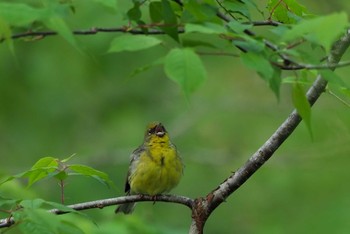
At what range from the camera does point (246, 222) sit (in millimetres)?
12695

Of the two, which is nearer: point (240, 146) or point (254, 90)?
point (240, 146)

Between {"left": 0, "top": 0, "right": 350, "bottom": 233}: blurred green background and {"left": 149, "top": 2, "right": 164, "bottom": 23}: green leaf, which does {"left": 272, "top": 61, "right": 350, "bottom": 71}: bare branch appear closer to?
{"left": 149, "top": 2, "right": 164, "bottom": 23}: green leaf

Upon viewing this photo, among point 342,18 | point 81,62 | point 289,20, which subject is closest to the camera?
point 342,18

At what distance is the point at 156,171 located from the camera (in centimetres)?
650

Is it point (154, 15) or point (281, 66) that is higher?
point (154, 15)

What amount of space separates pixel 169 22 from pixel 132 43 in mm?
292

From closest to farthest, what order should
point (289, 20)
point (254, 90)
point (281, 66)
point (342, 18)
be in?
point (342, 18)
point (281, 66)
point (289, 20)
point (254, 90)

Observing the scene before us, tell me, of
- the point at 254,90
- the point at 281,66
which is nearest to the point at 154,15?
the point at 281,66

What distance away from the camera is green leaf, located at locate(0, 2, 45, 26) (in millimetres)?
2916

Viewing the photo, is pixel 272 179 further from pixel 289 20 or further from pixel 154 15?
pixel 154 15

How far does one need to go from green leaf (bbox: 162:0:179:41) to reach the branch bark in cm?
108

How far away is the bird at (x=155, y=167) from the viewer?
6449 millimetres

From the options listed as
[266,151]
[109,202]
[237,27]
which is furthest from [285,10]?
[109,202]

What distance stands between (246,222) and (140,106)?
91.8 inches
